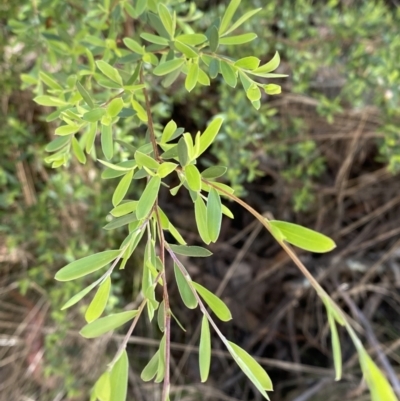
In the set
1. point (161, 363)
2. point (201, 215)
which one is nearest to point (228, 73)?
point (201, 215)

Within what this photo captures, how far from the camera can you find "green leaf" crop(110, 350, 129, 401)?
11.4 inches

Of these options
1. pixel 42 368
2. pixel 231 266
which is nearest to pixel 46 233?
pixel 42 368

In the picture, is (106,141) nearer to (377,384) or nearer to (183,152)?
(183,152)

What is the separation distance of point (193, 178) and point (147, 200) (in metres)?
0.03

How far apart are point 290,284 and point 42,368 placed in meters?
0.62

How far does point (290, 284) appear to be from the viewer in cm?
118

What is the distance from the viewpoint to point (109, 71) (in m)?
0.39

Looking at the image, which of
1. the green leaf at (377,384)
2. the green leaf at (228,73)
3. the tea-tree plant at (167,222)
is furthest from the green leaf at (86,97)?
the green leaf at (377,384)

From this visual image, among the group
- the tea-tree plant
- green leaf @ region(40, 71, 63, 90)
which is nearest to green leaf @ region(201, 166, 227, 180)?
the tea-tree plant

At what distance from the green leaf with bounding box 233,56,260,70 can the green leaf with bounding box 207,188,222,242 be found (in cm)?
11

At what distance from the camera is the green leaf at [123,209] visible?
334 millimetres

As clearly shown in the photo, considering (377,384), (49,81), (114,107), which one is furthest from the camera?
(49,81)

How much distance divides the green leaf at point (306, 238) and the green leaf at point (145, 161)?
9 cm

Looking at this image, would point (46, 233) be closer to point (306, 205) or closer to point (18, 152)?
point (18, 152)
